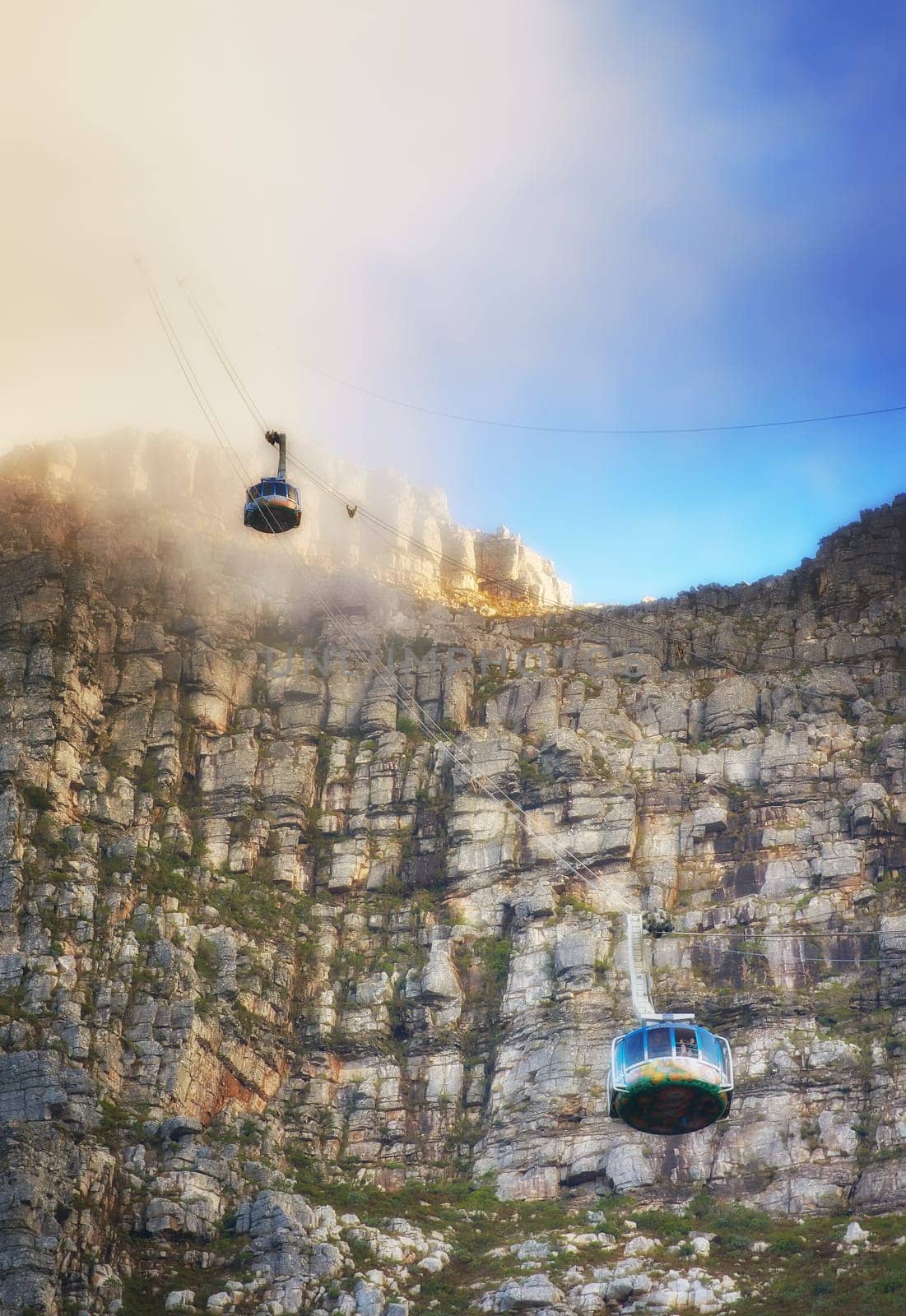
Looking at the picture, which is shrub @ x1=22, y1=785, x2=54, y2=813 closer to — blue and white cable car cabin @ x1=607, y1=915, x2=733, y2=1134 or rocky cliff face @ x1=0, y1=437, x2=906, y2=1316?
rocky cliff face @ x1=0, y1=437, x2=906, y2=1316

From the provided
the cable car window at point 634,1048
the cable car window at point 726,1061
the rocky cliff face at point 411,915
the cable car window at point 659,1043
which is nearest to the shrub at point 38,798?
the rocky cliff face at point 411,915

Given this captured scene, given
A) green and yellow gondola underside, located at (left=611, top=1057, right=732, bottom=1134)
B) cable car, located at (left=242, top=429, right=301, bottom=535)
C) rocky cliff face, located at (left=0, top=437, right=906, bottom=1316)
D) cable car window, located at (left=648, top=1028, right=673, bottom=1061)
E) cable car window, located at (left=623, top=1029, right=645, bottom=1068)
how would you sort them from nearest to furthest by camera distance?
green and yellow gondola underside, located at (left=611, top=1057, right=732, bottom=1134)
cable car window, located at (left=648, top=1028, right=673, bottom=1061)
cable car window, located at (left=623, top=1029, right=645, bottom=1068)
cable car, located at (left=242, top=429, right=301, bottom=535)
rocky cliff face, located at (left=0, top=437, right=906, bottom=1316)

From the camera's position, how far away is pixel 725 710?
13225 cm

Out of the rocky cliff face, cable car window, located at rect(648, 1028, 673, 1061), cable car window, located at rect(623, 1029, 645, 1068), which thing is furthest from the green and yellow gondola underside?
the rocky cliff face

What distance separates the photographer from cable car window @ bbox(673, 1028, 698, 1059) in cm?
7481

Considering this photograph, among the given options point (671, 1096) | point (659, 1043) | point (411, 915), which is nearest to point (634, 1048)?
point (659, 1043)

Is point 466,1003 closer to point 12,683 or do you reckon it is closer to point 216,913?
point 216,913

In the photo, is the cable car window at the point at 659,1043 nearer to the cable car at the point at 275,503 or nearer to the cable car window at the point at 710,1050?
the cable car window at the point at 710,1050

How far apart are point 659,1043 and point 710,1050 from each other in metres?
1.83

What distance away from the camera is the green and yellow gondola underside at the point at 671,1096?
74.4 meters

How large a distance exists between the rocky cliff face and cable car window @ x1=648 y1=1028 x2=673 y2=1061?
83.0 feet

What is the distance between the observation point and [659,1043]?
75.1 metres

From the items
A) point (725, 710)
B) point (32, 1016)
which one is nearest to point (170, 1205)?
point (32, 1016)

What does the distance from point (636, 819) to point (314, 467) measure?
45.7 metres
